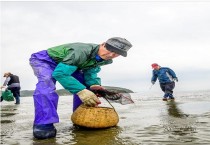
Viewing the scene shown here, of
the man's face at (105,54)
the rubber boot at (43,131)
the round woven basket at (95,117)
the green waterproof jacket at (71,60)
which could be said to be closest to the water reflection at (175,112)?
the round woven basket at (95,117)

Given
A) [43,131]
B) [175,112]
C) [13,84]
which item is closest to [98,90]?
[43,131]

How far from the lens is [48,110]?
13.1 ft

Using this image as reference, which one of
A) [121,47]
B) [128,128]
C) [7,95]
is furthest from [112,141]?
[7,95]

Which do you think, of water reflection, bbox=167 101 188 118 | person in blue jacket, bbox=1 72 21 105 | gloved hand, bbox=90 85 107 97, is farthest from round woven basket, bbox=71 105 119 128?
person in blue jacket, bbox=1 72 21 105

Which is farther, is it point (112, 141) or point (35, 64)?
point (35, 64)

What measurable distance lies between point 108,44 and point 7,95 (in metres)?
12.3

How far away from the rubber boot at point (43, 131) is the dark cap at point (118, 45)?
1468 millimetres

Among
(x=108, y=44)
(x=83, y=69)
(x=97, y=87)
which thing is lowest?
(x=97, y=87)

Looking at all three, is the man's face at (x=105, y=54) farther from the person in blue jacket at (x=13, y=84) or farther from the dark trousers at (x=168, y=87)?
the person in blue jacket at (x=13, y=84)

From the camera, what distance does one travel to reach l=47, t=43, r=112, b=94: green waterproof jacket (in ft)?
13.1

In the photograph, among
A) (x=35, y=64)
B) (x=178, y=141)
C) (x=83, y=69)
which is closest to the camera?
(x=178, y=141)

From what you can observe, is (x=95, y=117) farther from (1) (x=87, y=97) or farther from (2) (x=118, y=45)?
(2) (x=118, y=45)

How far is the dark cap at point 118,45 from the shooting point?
162 inches

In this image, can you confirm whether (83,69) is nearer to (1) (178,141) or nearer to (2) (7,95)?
(1) (178,141)
